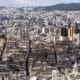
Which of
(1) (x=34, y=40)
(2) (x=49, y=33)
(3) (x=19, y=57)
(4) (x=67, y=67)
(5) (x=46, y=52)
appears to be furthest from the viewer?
(2) (x=49, y=33)

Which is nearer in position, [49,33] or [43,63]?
[43,63]

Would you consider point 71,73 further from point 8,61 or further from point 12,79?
point 8,61

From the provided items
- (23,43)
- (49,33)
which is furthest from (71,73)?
(49,33)

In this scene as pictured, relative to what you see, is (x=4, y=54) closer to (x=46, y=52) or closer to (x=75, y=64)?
(x=46, y=52)

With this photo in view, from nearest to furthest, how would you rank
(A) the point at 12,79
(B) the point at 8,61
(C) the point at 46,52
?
(A) the point at 12,79 < (B) the point at 8,61 < (C) the point at 46,52

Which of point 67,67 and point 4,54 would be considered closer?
point 67,67

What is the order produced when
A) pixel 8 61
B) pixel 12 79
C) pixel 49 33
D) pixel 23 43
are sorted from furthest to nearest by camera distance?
pixel 49 33 < pixel 23 43 < pixel 8 61 < pixel 12 79

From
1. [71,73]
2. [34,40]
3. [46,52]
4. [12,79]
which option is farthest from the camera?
[34,40]

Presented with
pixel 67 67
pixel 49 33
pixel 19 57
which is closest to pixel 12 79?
pixel 67 67
